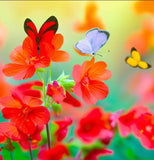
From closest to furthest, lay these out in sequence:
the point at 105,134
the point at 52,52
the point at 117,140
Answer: the point at 52,52
the point at 105,134
the point at 117,140

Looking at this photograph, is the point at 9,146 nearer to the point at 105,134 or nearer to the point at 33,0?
the point at 105,134

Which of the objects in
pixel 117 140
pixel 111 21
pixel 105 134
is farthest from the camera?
pixel 111 21

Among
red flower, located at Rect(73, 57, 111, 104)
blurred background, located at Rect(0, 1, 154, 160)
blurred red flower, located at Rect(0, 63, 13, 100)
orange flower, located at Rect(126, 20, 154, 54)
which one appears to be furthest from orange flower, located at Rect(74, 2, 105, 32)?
red flower, located at Rect(73, 57, 111, 104)

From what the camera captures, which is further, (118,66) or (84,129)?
(118,66)

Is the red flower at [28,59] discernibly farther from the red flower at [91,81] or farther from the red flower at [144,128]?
the red flower at [144,128]

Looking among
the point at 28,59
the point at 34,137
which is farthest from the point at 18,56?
the point at 34,137

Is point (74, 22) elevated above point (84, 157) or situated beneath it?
elevated above

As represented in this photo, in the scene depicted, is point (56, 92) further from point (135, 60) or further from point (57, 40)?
point (135, 60)

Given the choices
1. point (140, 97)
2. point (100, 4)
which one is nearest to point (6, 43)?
point (100, 4)
